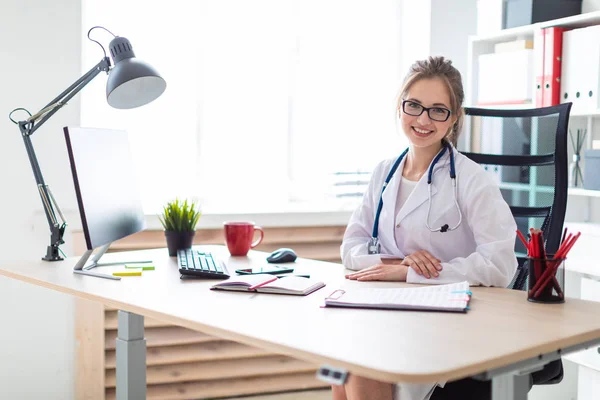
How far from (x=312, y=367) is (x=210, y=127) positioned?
1253mm

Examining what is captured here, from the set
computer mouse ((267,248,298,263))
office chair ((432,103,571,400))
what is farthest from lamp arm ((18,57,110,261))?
office chair ((432,103,571,400))

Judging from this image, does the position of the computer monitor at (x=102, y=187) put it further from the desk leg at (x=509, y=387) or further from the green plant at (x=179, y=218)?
the desk leg at (x=509, y=387)

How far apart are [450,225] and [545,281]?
49 centimetres

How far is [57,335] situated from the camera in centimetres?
323

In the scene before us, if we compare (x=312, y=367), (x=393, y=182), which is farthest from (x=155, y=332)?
(x=393, y=182)

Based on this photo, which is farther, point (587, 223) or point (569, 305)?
point (587, 223)

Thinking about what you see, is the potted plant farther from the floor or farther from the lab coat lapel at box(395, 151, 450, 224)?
the floor

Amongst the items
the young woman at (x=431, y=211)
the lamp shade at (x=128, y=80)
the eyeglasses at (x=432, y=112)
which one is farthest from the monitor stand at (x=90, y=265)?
the eyeglasses at (x=432, y=112)

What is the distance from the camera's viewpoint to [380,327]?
140 centimetres

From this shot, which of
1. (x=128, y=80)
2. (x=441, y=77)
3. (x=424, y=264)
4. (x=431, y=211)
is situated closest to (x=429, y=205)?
(x=431, y=211)

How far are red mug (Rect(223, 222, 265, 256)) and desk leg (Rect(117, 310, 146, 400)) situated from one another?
386 mm

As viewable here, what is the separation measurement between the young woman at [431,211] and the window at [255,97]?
142 centimetres

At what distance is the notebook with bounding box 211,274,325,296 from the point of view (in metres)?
1.75

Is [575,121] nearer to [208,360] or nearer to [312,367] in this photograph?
[312,367]
